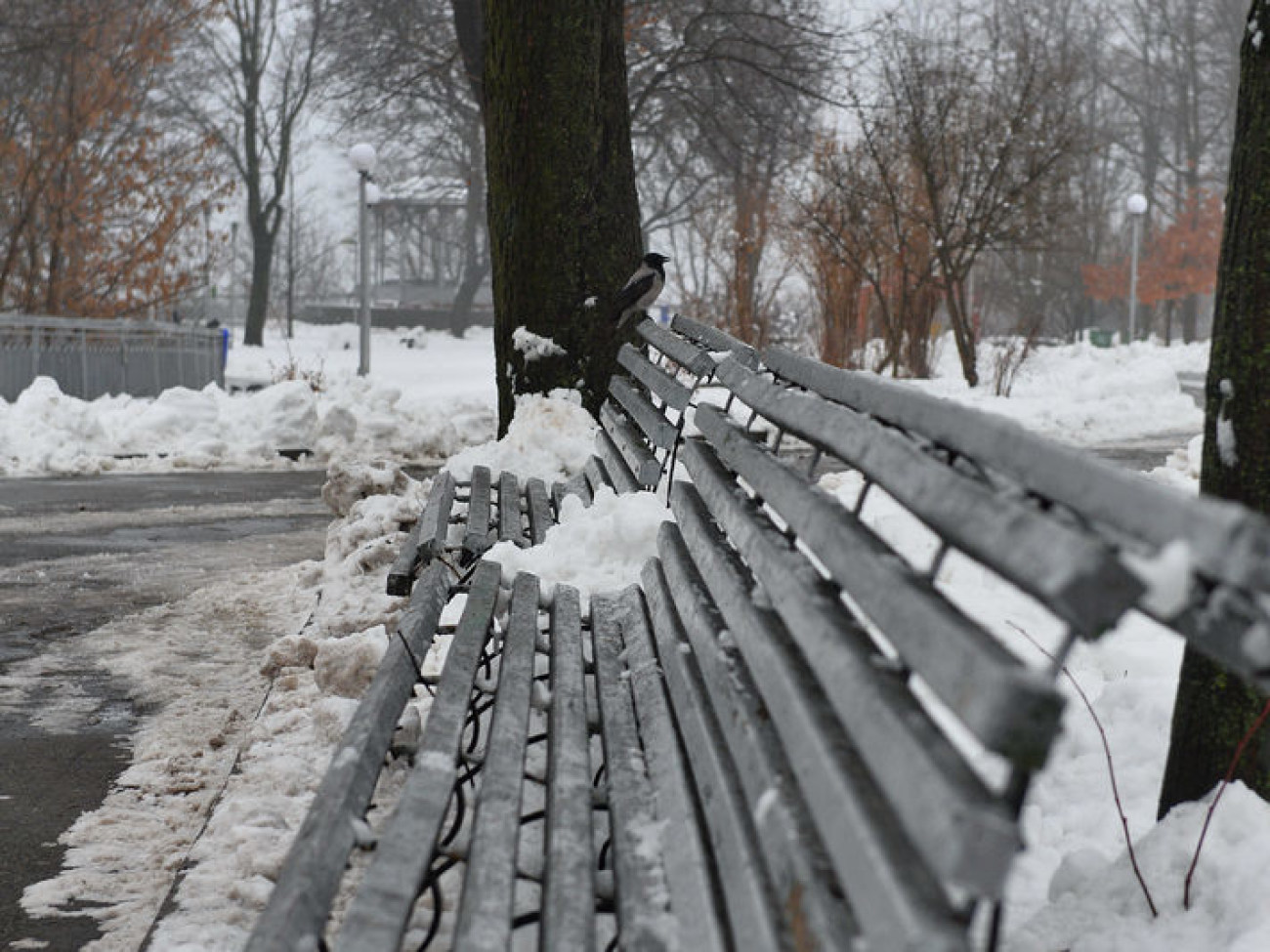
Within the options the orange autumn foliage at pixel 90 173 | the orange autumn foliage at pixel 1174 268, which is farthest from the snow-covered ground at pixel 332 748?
the orange autumn foliage at pixel 1174 268

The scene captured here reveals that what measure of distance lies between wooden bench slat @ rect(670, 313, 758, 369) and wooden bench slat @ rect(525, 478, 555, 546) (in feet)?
2.46

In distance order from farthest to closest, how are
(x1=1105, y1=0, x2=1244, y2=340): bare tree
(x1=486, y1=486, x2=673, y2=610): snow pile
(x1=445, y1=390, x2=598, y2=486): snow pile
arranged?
(x1=1105, y1=0, x2=1244, y2=340): bare tree, (x1=445, y1=390, x2=598, y2=486): snow pile, (x1=486, y1=486, x2=673, y2=610): snow pile

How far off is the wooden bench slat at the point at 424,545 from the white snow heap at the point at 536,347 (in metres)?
1.64

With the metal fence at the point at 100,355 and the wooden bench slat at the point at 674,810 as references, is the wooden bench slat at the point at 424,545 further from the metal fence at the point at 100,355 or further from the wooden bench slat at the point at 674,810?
the metal fence at the point at 100,355

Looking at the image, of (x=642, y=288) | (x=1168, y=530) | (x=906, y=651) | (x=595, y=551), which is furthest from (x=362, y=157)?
(x=1168, y=530)

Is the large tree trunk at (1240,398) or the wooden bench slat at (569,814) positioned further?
the large tree trunk at (1240,398)

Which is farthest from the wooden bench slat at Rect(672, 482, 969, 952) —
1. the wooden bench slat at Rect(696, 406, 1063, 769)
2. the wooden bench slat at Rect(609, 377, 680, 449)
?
the wooden bench slat at Rect(609, 377, 680, 449)

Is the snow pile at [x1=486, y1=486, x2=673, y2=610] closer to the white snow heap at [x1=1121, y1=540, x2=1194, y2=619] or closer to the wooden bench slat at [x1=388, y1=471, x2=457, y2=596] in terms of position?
the wooden bench slat at [x1=388, y1=471, x2=457, y2=596]

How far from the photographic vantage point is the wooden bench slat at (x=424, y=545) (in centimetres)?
400

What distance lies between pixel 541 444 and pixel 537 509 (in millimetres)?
1288

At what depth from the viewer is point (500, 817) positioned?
207 cm

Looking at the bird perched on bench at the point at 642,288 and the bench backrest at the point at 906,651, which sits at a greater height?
the bird perched on bench at the point at 642,288

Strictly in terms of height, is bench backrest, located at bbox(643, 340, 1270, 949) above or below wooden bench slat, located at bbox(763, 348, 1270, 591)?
below

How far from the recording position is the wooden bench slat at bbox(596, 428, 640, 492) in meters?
4.76
